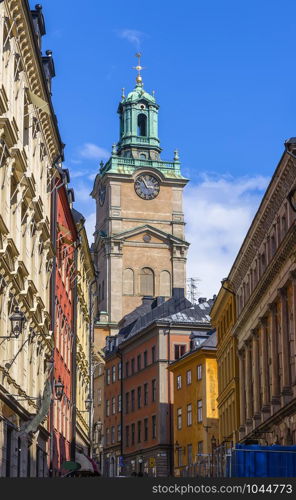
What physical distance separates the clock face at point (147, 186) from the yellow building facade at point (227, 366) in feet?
192

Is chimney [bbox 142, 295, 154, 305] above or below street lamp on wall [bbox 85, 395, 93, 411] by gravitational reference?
above

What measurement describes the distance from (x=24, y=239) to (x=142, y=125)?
372 feet

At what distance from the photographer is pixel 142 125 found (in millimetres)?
149125

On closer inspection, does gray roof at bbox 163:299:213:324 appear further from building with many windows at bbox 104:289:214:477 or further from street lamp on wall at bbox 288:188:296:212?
street lamp on wall at bbox 288:188:296:212

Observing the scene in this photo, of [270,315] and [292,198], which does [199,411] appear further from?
[292,198]

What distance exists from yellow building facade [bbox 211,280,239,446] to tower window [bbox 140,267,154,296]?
5368 cm

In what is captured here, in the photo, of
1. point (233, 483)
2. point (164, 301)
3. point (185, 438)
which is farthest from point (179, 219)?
point (233, 483)

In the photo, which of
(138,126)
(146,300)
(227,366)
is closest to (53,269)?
(227,366)

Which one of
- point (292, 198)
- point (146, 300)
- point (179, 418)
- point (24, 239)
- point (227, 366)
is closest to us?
point (24, 239)

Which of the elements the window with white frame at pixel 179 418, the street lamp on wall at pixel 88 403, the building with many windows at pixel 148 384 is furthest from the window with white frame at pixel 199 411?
the street lamp on wall at pixel 88 403

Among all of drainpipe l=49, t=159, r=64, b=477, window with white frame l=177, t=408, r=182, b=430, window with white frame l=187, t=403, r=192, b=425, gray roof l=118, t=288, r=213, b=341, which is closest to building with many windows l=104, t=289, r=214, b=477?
gray roof l=118, t=288, r=213, b=341

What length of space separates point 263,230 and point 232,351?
632 inches

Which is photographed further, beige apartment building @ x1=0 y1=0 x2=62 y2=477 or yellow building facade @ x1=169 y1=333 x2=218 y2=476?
yellow building facade @ x1=169 y1=333 x2=218 y2=476

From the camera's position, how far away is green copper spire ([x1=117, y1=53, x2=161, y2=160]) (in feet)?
475
